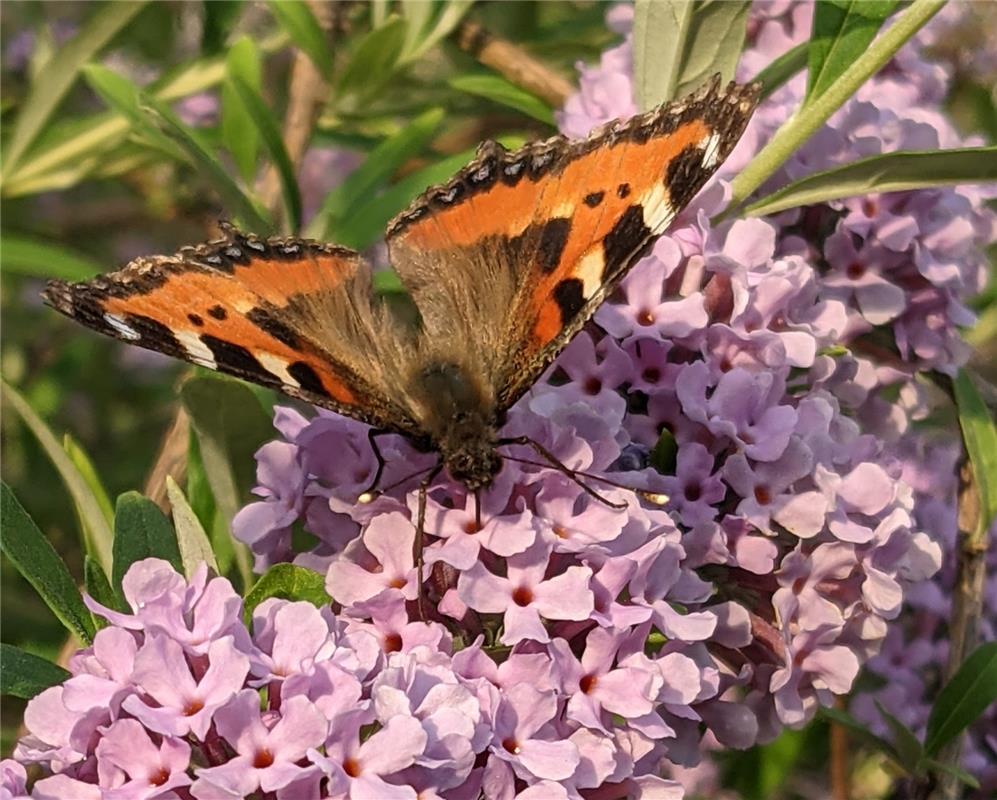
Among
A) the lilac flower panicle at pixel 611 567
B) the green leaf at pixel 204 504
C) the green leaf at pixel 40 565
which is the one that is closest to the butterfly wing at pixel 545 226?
the lilac flower panicle at pixel 611 567

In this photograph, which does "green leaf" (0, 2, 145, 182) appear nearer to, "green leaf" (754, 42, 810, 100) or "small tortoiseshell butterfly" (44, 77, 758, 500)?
"small tortoiseshell butterfly" (44, 77, 758, 500)

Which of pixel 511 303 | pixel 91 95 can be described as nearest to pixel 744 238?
pixel 511 303

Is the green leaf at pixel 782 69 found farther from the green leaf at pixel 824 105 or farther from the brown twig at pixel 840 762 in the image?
the brown twig at pixel 840 762

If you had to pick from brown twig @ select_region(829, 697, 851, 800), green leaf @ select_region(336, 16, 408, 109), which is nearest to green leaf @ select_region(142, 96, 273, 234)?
green leaf @ select_region(336, 16, 408, 109)

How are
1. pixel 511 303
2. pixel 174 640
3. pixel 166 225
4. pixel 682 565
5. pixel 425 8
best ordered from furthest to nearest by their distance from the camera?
1. pixel 166 225
2. pixel 425 8
3. pixel 511 303
4. pixel 682 565
5. pixel 174 640

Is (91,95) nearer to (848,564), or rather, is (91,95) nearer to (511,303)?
(511,303)
